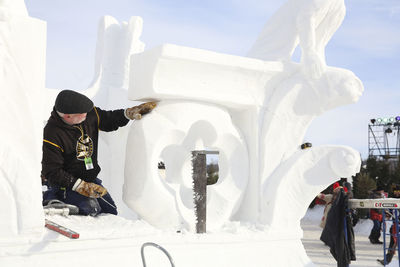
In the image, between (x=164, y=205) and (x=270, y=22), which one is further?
(x=270, y=22)

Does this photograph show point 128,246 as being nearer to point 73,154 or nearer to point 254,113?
point 73,154

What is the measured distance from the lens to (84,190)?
10.8ft

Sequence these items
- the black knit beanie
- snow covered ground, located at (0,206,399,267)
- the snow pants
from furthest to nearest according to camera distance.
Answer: the snow pants < the black knit beanie < snow covered ground, located at (0,206,399,267)

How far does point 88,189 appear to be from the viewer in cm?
329

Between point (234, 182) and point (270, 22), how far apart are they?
1640 mm

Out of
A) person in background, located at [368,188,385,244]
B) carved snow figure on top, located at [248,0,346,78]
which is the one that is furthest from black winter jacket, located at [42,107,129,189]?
→ person in background, located at [368,188,385,244]

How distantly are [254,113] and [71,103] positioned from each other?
5.53ft

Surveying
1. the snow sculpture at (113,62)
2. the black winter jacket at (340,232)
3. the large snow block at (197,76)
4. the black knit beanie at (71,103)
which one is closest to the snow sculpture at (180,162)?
the large snow block at (197,76)

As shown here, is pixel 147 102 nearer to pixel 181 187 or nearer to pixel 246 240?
pixel 181 187

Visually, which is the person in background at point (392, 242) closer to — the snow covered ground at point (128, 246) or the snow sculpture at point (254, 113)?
the snow sculpture at point (254, 113)

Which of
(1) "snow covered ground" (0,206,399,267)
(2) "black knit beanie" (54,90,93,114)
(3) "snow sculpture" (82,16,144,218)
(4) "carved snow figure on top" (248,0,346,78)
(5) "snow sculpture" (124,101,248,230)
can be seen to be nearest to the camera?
(1) "snow covered ground" (0,206,399,267)

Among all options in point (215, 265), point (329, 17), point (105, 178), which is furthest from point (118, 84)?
point (215, 265)

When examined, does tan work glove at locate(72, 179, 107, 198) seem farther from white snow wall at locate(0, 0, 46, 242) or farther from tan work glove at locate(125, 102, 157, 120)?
tan work glove at locate(125, 102, 157, 120)

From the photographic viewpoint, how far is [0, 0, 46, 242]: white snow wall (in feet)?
9.07
